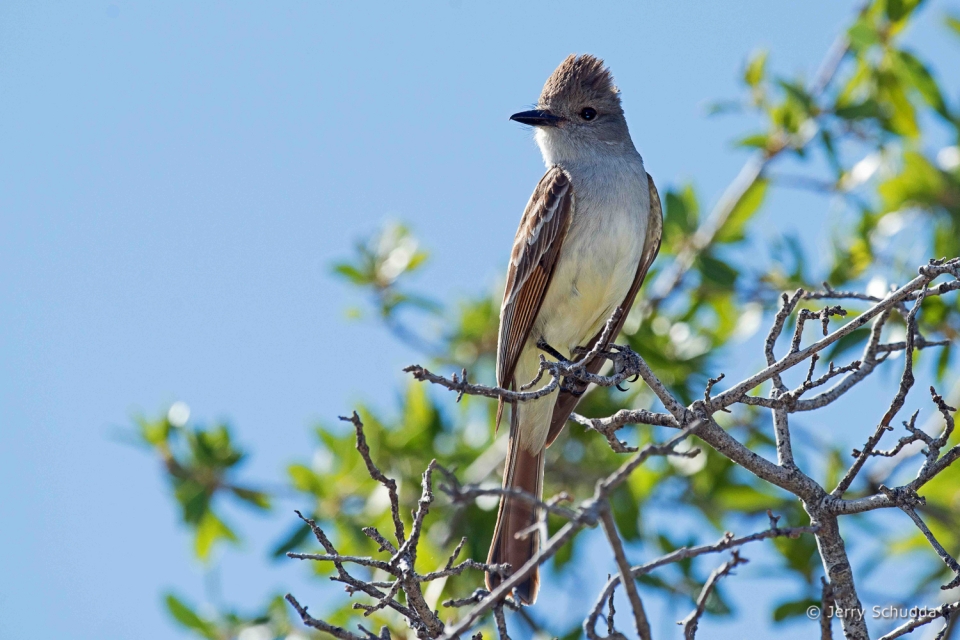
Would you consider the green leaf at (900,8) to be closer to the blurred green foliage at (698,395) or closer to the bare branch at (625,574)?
the blurred green foliage at (698,395)

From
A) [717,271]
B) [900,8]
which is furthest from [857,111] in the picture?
[717,271]

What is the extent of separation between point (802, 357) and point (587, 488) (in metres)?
2.99

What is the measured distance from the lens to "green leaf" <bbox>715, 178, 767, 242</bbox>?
18.6 ft

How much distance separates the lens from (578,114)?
5418mm

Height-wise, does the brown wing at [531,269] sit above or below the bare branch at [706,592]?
above

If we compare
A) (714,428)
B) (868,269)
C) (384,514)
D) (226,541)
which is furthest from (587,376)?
(226,541)

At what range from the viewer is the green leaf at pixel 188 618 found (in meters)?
5.14

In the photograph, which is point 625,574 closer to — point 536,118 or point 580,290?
point 580,290

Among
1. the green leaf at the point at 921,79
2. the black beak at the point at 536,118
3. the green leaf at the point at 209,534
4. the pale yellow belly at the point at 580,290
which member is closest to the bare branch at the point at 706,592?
the pale yellow belly at the point at 580,290

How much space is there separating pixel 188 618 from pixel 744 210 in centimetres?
381

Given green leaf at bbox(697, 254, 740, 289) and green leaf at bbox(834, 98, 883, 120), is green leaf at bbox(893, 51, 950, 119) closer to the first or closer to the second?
green leaf at bbox(834, 98, 883, 120)

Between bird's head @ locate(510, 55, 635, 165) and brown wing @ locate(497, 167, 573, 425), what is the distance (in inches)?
19.9

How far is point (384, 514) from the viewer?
17.9 ft

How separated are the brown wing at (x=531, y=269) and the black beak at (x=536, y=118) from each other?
0.63 metres
